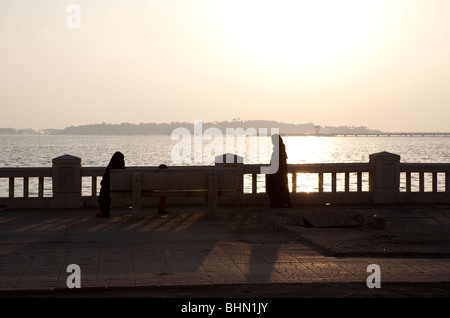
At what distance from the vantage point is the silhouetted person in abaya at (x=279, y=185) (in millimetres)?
17219

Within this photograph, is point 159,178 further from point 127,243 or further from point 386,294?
point 386,294

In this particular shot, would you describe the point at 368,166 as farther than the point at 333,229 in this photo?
Yes

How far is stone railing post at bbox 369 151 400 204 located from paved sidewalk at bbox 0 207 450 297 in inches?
182

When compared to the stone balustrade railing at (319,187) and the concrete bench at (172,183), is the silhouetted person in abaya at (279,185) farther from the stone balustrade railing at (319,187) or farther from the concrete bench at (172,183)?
the concrete bench at (172,183)

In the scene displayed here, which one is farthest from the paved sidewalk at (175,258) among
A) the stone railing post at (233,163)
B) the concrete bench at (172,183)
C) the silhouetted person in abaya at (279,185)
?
the stone railing post at (233,163)

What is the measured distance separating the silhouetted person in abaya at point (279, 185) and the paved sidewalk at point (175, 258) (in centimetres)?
241

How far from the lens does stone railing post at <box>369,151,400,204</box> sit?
18.5 m

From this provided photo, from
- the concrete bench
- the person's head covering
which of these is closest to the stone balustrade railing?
the person's head covering

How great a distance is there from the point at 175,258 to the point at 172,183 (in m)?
5.45

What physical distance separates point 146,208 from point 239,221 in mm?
3130

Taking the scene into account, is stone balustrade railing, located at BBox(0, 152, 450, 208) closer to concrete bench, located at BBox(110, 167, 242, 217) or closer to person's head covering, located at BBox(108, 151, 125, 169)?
person's head covering, located at BBox(108, 151, 125, 169)

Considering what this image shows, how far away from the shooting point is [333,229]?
44.5 feet
